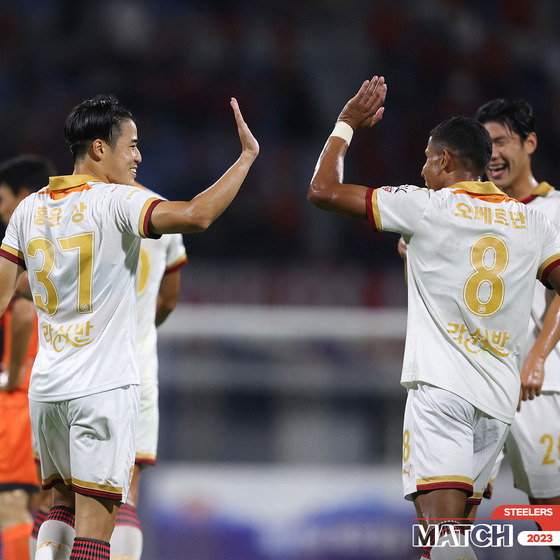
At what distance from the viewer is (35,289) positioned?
10.4 ft

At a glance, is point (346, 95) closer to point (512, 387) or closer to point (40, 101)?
point (40, 101)

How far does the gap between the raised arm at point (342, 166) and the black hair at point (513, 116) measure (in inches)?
37.0

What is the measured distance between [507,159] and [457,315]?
1282mm

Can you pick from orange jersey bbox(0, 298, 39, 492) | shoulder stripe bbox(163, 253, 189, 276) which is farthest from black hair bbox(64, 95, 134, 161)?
orange jersey bbox(0, 298, 39, 492)

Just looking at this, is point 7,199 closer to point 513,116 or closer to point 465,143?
point 465,143

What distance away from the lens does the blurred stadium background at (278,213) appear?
20.7ft

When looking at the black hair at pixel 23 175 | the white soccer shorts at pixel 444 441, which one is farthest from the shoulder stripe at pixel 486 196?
the black hair at pixel 23 175

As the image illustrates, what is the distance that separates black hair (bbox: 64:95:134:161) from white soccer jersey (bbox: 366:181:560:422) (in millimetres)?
976

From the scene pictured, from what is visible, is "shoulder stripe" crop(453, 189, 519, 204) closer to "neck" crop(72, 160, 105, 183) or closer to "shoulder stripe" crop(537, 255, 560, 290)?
"shoulder stripe" crop(537, 255, 560, 290)

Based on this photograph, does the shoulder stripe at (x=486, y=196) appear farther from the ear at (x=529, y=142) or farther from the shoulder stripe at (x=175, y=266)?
the shoulder stripe at (x=175, y=266)

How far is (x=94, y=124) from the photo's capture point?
10.5 feet

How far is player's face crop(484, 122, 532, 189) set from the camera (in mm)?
4070

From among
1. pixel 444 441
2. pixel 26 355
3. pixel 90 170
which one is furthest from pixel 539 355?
pixel 26 355

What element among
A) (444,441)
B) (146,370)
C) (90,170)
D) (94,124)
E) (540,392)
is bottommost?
(444,441)
